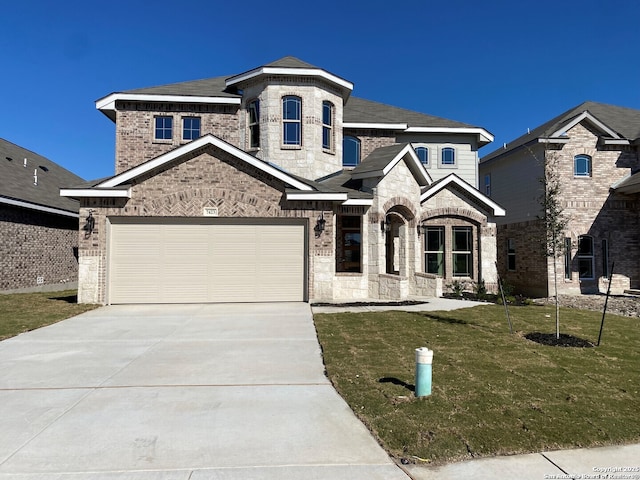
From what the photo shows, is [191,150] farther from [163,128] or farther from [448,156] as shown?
[448,156]

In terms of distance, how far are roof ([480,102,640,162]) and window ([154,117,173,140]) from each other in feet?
51.9

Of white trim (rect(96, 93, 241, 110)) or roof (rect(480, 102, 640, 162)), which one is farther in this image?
roof (rect(480, 102, 640, 162))

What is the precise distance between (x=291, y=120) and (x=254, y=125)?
67.5 inches

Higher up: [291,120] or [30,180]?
[291,120]

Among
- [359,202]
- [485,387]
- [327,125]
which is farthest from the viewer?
[327,125]

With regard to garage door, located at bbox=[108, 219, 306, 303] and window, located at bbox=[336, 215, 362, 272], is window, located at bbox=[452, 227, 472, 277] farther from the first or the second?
garage door, located at bbox=[108, 219, 306, 303]

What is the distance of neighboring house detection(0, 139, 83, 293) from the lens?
16.6 metres

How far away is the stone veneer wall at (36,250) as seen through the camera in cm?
1648

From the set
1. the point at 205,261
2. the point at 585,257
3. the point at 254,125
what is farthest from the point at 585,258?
the point at 205,261

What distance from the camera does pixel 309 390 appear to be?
5.45 metres

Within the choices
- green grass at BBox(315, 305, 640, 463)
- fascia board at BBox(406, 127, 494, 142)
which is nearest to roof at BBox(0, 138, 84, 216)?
green grass at BBox(315, 305, 640, 463)

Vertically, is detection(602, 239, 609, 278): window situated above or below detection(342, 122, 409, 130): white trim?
below

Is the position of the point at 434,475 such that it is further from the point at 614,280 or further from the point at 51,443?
the point at 614,280

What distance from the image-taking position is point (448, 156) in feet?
65.7
